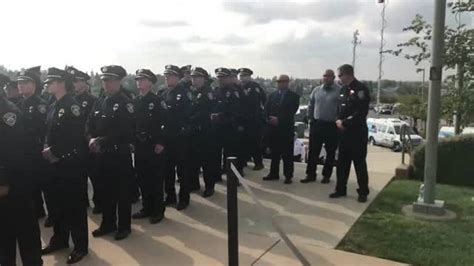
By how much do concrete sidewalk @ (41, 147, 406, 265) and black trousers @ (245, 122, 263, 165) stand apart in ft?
4.24

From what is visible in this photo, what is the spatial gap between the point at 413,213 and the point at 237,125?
3025 millimetres


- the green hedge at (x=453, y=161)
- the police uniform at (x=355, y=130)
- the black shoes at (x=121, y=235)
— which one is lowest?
the black shoes at (x=121, y=235)

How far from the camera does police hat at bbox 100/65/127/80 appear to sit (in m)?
4.98

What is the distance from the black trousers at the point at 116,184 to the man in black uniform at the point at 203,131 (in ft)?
4.88

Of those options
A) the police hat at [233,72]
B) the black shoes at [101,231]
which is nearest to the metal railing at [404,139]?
the police hat at [233,72]

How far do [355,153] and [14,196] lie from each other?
4371 mm

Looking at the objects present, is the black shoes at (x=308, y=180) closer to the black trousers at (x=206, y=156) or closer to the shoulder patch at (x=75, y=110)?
the black trousers at (x=206, y=156)

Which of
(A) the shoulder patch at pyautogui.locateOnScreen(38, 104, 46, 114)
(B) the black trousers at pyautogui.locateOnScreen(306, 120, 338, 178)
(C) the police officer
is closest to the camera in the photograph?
(A) the shoulder patch at pyautogui.locateOnScreen(38, 104, 46, 114)

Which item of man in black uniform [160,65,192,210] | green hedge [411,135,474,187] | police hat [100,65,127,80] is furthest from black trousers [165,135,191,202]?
green hedge [411,135,474,187]

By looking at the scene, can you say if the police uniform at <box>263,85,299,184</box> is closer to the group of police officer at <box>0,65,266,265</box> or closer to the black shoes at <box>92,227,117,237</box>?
the group of police officer at <box>0,65,266,265</box>

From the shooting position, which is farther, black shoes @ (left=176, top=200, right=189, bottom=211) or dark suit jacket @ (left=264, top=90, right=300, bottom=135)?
dark suit jacket @ (left=264, top=90, right=300, bottom=135)

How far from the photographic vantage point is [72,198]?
15.0ft

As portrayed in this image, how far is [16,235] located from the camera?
3834mm

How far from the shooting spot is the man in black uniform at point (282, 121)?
Answer: 7.54 metres
